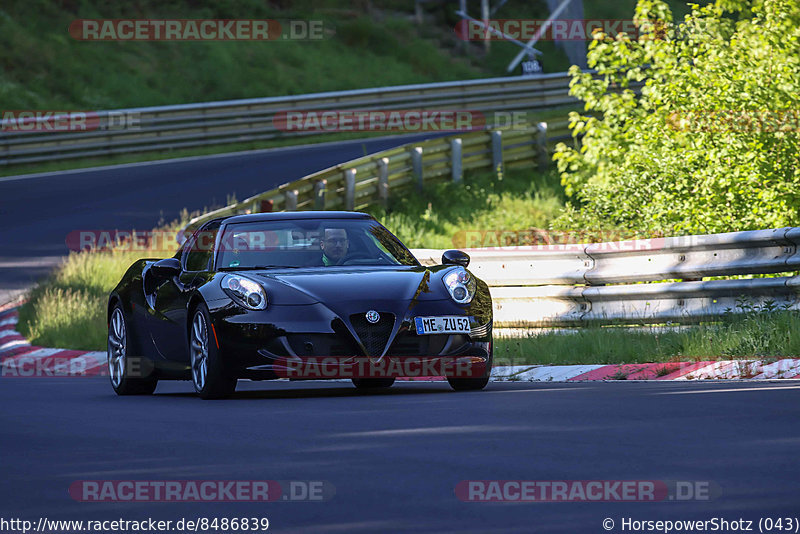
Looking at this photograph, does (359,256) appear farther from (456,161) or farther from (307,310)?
(456,161)

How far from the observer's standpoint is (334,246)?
1076 cm

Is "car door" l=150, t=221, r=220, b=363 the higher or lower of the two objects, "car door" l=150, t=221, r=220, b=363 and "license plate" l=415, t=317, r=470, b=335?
the higher

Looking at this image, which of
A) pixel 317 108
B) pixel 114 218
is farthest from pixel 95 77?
pixel 114 218

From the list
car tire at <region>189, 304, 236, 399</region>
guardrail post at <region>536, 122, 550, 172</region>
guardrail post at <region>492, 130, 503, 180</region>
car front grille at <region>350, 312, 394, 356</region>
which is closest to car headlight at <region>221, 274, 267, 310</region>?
car tire at <region>189, 304, 236, 399</region>

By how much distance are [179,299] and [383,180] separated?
596 inches

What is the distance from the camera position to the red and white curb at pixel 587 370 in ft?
33.1

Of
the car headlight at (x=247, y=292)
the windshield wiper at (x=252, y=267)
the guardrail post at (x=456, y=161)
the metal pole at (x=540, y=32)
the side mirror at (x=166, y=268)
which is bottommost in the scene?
the car headlight at (x=247, y=292)

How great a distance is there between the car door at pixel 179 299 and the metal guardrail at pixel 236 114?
71.9ft

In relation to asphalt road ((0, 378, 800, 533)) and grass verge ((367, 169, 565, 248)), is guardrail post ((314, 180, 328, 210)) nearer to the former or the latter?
grass verge ((367, 169, 565, 248))

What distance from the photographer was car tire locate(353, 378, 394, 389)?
36.0 feet

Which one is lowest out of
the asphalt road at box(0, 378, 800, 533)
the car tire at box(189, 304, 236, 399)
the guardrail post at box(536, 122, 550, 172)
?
the asphalt road at box(0, 378, 800, 533)

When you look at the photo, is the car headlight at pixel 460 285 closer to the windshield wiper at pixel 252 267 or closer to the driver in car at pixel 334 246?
the driver in car at pixel 334 246

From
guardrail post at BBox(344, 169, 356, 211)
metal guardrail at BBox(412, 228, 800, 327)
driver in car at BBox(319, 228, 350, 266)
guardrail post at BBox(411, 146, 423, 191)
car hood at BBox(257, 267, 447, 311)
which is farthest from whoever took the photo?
guardrail post at BBox(411, 146, 423, 191)

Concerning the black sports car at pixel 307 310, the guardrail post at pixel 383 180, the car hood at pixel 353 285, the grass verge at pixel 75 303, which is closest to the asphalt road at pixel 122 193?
the grass verge at pixel 75 303
